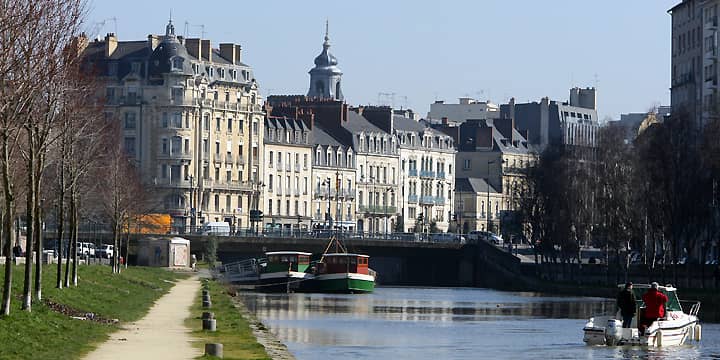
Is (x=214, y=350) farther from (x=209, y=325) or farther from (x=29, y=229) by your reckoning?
(x=209, y=325)

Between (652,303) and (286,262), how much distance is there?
77.4m

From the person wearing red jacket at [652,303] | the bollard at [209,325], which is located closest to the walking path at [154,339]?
the bollard at [209,325]

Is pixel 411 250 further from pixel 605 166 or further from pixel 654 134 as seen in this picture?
pixel 654 134

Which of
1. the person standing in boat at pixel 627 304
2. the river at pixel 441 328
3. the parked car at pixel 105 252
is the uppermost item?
the parked car at pixel 105 252

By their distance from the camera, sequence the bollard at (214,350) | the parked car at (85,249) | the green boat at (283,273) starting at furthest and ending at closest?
the parked car at (85,249) < the green boat at (283,273) < the bollard at (214,350)

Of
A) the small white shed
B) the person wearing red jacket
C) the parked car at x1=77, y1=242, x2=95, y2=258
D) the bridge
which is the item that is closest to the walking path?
the person wearing red jacket

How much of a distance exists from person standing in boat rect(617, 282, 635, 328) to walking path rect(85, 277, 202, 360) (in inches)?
591

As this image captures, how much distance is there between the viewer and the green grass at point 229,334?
5436 centimetres

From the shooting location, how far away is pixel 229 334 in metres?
63.1

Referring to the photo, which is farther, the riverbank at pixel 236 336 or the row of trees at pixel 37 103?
the riverbank at pixel 236 336

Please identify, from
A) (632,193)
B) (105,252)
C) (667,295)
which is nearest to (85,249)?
(105,252)

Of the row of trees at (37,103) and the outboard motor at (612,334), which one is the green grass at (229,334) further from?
the outboard motor at (612,334)

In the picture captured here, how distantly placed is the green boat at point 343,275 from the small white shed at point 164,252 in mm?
17527

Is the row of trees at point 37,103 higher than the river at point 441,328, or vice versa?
the row of trees at point 37,103
